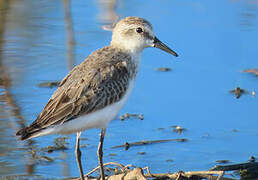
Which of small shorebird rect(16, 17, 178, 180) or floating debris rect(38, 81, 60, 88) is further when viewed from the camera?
floating debris rect(38, 81, 60, 88)

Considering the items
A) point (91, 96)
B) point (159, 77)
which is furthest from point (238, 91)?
point (91, 96)

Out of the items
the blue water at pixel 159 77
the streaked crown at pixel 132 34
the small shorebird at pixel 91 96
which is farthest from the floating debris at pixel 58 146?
the streaked crown at pixel 132 34

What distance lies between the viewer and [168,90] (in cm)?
951

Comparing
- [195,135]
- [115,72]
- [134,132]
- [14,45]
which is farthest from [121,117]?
[14,45]

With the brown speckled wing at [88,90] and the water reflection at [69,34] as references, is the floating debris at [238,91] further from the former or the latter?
the brown speckled wing at [88,90]

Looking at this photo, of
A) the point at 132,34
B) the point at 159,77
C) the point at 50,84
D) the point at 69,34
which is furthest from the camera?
the point at 69,34

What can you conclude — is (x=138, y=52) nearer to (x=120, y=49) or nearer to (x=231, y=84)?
(x=120, y=49)

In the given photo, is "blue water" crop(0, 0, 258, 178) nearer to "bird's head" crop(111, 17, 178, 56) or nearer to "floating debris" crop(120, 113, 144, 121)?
"floating debris" crop(120, 113, 144, 121)

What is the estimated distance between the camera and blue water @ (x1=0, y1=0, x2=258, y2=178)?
25.8ft

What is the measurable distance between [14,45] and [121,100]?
436 cm

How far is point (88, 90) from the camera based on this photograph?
693 cm

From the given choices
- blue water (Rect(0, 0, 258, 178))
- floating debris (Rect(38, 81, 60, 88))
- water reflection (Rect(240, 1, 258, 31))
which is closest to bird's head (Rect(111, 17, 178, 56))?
blue water (Rect(0, 0, 258, 178))

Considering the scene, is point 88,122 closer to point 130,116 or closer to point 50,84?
point 130,116

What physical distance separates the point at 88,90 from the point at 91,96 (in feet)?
0.24
